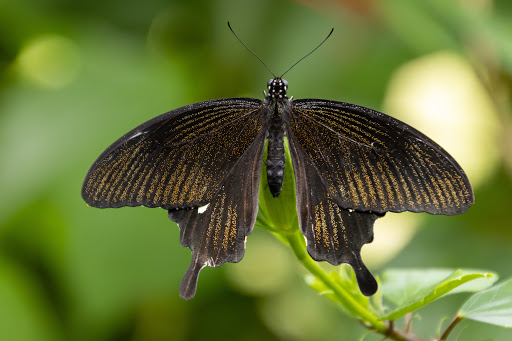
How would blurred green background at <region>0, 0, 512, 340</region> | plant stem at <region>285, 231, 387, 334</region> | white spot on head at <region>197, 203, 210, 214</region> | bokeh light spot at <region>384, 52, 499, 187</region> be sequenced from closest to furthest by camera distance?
plant stem at <region>285, 231, 387, 334</region> < white spot on head at <region>197, 203, 210, 214</region> < blurred green background at <region>0, 0, 512, 340</region> < bokeh light spot at <region>384, 52, 499, 187</region>

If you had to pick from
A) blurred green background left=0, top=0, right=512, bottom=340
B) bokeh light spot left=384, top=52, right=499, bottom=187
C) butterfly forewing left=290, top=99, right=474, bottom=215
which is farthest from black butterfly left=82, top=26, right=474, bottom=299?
bokeh light spot left=384, top=52, right=499, bottom=187

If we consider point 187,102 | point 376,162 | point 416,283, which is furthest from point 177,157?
point 187,102

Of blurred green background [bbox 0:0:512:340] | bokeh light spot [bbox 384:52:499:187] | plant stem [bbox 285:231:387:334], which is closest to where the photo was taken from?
plant stem [bbox 285:231:387:334]

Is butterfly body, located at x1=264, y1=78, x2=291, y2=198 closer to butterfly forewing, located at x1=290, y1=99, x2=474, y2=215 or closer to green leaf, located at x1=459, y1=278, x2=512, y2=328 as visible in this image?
butterfly forewing, located at x1=290, y1=99, x2=474, y2=215

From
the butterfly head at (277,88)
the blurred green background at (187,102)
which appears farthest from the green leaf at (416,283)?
the blurred green background at (187,102)

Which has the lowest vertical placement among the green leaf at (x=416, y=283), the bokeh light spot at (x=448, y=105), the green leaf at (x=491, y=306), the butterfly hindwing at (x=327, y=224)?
the green leaf at (x=491, y=306)

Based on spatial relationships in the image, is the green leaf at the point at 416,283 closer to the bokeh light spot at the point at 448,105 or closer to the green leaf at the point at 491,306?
the green leaf at the point at 491,306
